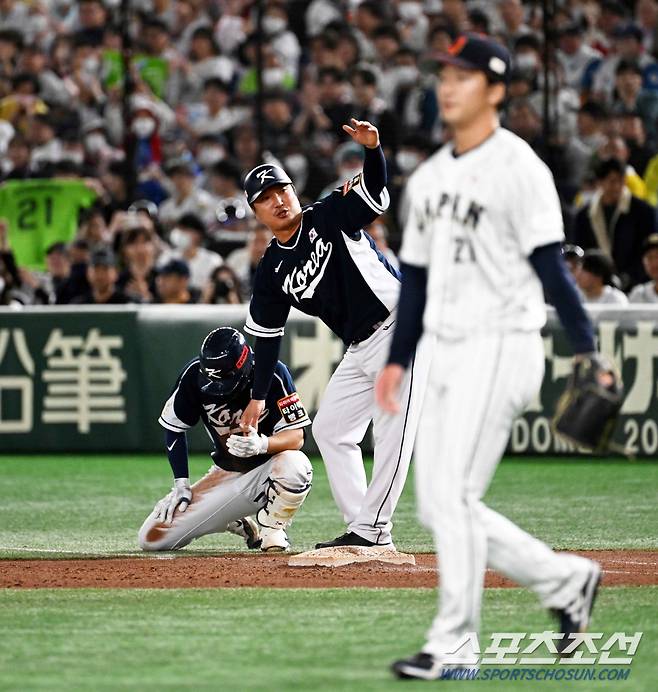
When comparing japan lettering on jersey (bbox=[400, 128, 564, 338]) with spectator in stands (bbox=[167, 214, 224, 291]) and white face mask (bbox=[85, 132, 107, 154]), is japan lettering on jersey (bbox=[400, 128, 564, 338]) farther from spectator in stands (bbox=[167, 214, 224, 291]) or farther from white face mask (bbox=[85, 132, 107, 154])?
white face mask (bbox=[85, 132, 107, 154])

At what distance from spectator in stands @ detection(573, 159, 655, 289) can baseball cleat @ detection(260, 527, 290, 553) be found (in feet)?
19.8

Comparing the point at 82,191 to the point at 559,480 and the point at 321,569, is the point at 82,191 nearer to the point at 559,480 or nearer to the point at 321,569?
the point at 559,480

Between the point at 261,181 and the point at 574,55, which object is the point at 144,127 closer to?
the point at 574,55

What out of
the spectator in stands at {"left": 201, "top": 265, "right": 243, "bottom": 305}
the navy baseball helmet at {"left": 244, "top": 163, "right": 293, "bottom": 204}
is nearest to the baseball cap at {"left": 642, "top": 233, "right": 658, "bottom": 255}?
the spectator in stands at {"left": 201, "top": 265, "right": 243, "bottom": 305}

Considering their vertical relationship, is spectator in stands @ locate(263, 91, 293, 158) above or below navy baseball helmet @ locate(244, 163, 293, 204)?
below

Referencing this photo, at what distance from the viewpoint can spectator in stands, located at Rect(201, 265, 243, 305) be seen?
1332 cm

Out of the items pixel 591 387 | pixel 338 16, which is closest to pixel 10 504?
pixel 591 387

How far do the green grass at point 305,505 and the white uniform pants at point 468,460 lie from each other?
132 inches

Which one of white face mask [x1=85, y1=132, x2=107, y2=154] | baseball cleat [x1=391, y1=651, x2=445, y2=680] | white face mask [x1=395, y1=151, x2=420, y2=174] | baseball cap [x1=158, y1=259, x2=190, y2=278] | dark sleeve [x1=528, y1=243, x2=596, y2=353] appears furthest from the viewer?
white face mask [x1=85, y1=132, x2=107, y2=154]

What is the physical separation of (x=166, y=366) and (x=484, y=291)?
8.54m

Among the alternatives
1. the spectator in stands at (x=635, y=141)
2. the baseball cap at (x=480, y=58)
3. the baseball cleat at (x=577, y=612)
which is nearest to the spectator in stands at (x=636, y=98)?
the spectator in stands at (x=635, y=141)

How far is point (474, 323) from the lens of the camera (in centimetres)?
468

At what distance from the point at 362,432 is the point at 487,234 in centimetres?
308

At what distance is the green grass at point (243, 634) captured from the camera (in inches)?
181
